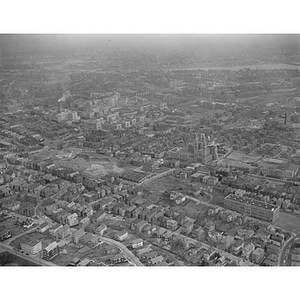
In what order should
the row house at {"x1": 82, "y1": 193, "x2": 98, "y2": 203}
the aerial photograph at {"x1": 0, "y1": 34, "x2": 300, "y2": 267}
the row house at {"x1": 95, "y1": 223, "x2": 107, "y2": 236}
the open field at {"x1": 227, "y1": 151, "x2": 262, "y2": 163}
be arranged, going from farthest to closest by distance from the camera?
the open field at {"x1": 227, "y1": 151, "x2": 262, "y2": 163}
the row house at {"x1": 82, "y1": 193, "x2": 98, "y2": 203}
the row house at {"x1": 95, "y1": 223, "x2": 107, "y2": 236}
the aerial photograph at {"x1": 0, "y1": 34, "x2": 300, "y2": 267}

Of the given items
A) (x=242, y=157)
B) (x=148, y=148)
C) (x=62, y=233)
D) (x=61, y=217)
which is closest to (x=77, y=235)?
(x=62, y=233)

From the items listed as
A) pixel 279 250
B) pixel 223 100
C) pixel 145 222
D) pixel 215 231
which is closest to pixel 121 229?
pixel 145 222

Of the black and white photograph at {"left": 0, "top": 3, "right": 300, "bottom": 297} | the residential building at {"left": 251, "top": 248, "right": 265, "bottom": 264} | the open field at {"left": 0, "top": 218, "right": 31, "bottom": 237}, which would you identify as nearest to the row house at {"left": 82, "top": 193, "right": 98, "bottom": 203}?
the black and white photograph at {"left": 0, "top": 3, "right": 300, "bottom": 297}

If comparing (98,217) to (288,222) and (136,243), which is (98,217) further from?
(288,222)

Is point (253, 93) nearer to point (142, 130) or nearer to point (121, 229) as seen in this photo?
point (142, 130)

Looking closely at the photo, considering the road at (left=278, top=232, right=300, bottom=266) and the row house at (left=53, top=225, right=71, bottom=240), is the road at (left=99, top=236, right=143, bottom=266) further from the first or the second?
the road at (left=278, top=232, right=300, bottom=266)

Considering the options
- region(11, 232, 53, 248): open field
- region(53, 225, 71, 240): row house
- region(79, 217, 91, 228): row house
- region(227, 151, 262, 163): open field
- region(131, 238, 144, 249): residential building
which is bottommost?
region(131, 238, 144, 249): residential building

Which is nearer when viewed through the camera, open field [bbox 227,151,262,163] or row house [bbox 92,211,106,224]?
row house [bbox 92,211,106,224]
